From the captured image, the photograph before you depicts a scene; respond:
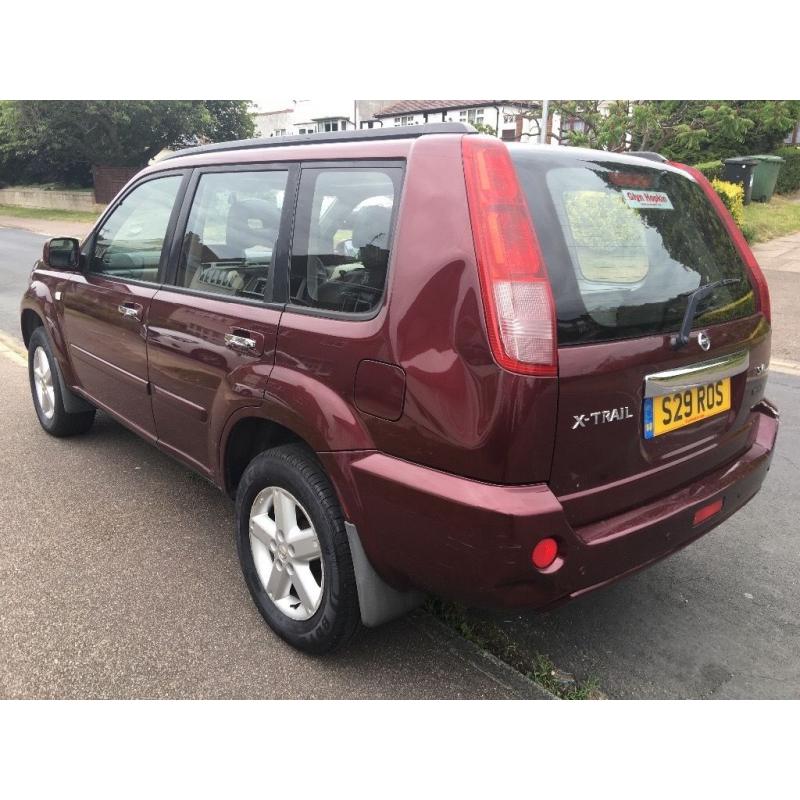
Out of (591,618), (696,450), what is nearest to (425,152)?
(696,450)

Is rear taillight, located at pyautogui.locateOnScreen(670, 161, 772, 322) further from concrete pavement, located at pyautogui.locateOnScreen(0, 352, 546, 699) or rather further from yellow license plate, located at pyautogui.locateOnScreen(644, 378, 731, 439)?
concrete pavement, located at pyautogui.locateOnScreen(0, 352, 546, 699)

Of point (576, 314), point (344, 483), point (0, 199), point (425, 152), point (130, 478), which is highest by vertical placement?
point (425, 152)

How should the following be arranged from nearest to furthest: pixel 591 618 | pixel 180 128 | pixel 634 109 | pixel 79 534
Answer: pixel 591 618
pixel 79 534
pixel 634 109
pixel 180 128

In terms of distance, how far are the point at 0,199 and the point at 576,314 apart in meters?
43.9

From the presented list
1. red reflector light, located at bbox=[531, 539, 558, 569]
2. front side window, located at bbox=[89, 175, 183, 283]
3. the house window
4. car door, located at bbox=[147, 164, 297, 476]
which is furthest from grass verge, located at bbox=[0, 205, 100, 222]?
red reflector light, located at bbox=[531, 539, 558, 569]

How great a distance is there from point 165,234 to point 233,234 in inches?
24.1

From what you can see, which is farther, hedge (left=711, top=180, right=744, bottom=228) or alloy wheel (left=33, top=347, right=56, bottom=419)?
hedge (left=711, top=180, right=744, bottom=228)

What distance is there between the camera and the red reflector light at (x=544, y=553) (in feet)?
6.32

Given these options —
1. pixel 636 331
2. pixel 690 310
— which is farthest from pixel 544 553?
pixel 690 310

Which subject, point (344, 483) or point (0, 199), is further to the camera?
point (0, 199)

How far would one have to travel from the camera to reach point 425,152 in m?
2.08

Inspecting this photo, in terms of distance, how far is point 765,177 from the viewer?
62.4 feet

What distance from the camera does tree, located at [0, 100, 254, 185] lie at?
3002cm

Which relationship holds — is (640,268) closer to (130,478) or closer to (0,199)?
(130,478)
